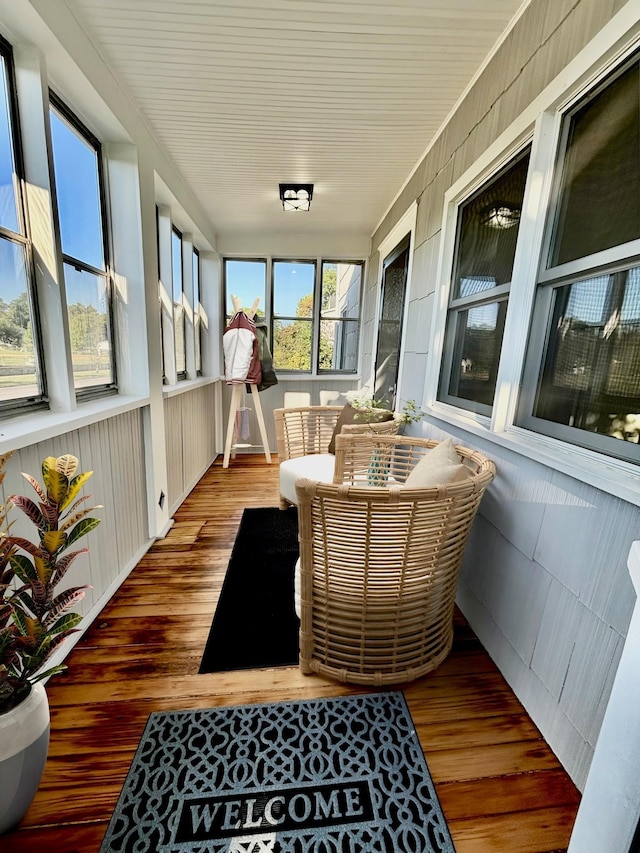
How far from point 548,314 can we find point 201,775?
6.25 feet

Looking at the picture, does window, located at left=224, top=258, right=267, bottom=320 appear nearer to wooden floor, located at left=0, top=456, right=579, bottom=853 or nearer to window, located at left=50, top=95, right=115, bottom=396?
window, located at left=50, top=95, right=115, bottom=396

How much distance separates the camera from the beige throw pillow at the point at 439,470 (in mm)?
1315

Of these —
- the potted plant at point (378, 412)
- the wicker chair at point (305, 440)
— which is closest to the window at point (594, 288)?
the potted plant at point (378, 412)

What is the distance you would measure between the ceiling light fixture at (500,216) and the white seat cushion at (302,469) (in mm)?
1524

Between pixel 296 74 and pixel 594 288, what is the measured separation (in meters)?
1.69

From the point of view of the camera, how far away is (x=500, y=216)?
162cm

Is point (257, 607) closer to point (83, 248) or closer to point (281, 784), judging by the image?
point (281, 784)

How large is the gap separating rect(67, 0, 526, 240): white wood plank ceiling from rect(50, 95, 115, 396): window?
39cm

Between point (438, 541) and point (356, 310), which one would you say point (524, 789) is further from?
point (356, 310)

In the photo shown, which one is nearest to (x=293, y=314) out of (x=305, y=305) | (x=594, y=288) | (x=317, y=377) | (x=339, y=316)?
(x=305, y=305)

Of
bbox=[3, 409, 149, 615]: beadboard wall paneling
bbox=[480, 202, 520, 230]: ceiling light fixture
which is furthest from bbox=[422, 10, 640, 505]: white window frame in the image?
bbox=[3, 409, 149, 615]: beadboard wall paneling

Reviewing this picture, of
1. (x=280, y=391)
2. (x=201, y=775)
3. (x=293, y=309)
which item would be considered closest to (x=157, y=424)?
(x=201, y=775)

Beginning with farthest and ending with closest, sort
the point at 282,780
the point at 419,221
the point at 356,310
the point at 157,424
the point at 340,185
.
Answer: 1. the point at 356,310
2. the point at 340,185
3. the point at 419,221
4. the point at 157,424
5. the point at 282,780

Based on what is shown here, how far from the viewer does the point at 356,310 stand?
14.3ft
